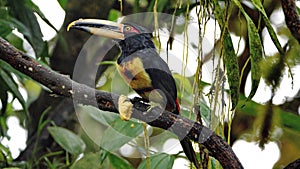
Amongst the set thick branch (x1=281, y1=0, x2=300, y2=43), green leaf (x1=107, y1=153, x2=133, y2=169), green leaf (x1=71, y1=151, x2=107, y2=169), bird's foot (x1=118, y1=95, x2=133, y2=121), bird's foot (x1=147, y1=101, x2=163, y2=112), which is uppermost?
thick branch (x1=281, y1=0, x2=300, y2=43)

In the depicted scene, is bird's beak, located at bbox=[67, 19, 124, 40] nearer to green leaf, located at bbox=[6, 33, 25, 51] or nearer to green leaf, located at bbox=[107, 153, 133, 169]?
green leaf, located at bbox=[107, 153, 133, 169]

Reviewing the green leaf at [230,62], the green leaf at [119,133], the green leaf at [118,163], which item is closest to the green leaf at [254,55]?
the green leaf at [230,62]

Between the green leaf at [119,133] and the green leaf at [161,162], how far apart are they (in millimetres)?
61

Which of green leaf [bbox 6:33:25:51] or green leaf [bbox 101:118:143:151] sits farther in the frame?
green leaf [bbox 6:33:25:51]

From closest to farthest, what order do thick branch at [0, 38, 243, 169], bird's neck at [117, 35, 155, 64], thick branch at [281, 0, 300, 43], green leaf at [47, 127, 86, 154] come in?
thick branch at [0, 38, 243, 169]
thick branch at [281, 0, 300, 43]
bird's neck at [117, 35, 155, 64]
green leaf at [47, 127, 86, 154]

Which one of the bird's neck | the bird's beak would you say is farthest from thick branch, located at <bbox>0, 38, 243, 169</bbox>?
the bird's neck

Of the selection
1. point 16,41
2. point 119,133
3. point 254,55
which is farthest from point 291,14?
point 16,41

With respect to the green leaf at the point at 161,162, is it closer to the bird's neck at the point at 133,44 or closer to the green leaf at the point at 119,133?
the green leaf at the point at 119,133

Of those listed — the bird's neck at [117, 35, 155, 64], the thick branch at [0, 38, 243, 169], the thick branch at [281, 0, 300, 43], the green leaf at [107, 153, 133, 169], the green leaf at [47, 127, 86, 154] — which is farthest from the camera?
the green leaf at [47, 127, 86, 154]

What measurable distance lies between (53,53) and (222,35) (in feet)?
2.97

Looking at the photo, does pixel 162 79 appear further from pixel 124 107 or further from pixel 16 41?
pixel 16 41

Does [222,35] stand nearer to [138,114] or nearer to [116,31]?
[138,114]

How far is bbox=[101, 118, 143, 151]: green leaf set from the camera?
102 centimetres

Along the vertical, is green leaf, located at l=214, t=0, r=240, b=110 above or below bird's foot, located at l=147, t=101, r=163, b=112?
above
